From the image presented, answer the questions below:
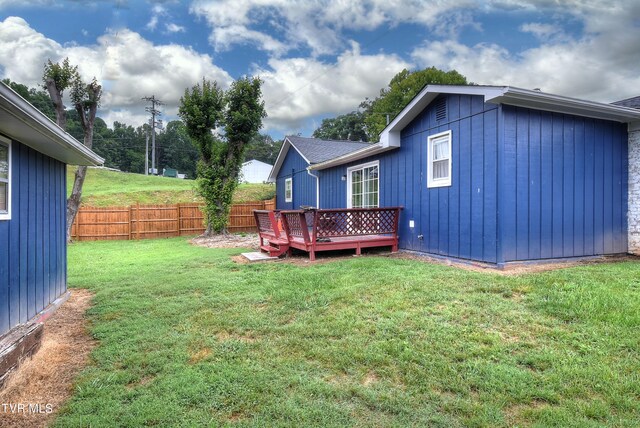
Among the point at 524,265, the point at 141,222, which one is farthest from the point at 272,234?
the point at 141,222

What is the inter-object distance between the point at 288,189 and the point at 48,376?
45.3 ft

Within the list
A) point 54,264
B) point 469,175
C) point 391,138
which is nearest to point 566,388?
point 469,175

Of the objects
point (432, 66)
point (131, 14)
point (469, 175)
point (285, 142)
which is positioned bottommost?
point (469, 175)

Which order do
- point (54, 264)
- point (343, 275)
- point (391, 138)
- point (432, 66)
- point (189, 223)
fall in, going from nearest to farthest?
point (54, 264) < point (343, 275) < point (391, 138) < point (189, 223) < point (432, 66)

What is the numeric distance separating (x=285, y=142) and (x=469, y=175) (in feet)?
35.5

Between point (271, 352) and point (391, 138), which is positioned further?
point (391, 138)

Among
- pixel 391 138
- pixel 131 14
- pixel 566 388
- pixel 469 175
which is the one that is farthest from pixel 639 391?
pixel 131 14

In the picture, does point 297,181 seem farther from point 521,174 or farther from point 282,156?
point 521,174

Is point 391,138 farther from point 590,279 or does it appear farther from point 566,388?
point 566,388

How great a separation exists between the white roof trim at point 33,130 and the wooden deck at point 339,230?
161 inches

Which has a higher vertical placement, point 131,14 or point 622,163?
point 131,14

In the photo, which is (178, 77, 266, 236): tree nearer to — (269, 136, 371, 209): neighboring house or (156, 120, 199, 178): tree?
(269, 136, 371, 209): neighboring house

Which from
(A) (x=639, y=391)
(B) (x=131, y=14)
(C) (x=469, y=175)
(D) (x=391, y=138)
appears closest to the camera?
(A) (x=639, y=391)

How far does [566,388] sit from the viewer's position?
2.27m
